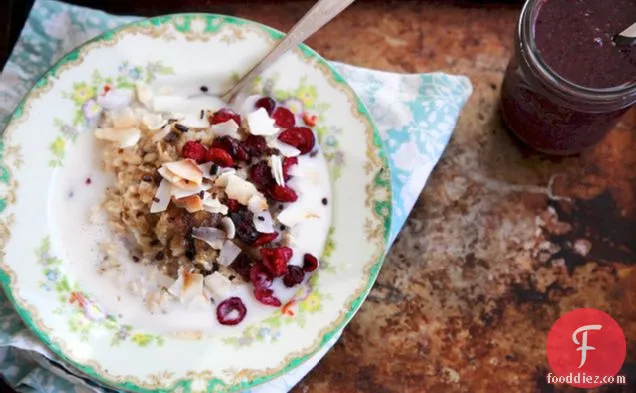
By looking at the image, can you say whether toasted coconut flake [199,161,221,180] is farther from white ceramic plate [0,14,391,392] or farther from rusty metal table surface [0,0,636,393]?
rusty metal table surface [0,0,636,393]

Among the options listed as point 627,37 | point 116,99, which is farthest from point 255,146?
point 627,37

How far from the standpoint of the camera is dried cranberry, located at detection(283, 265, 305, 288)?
1096 millimetres

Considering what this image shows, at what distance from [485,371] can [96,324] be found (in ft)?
1.90

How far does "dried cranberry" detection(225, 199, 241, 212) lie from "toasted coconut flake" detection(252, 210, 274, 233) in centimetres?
3

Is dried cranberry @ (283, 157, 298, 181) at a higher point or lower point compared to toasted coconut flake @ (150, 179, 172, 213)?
lower

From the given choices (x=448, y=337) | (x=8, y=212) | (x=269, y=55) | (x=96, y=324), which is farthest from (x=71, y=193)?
(x=448, y=337)

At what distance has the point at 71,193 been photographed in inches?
44.4

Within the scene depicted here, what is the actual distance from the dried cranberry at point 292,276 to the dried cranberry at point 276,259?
0.01 metres

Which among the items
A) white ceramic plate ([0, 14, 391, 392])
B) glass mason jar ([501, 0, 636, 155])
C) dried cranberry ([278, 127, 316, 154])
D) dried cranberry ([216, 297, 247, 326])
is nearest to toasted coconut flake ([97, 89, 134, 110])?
white ceramic plate ([0, 14, 391, 392])

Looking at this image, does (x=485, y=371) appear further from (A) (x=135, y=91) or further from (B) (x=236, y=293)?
(A) (x=135, y=91)

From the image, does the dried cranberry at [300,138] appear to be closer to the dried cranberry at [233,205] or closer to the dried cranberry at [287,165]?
the dried cranberry at [287,165]

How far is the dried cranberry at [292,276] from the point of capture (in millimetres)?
1096

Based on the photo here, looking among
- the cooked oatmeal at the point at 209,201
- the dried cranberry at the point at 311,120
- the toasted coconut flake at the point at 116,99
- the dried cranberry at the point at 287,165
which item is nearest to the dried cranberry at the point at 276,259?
the cooked oatmeal at the point at 209,201

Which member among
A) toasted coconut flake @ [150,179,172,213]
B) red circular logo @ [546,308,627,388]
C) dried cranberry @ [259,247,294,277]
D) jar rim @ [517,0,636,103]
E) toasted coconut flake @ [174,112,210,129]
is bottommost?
red circular logo @ [546,308,627,388]
